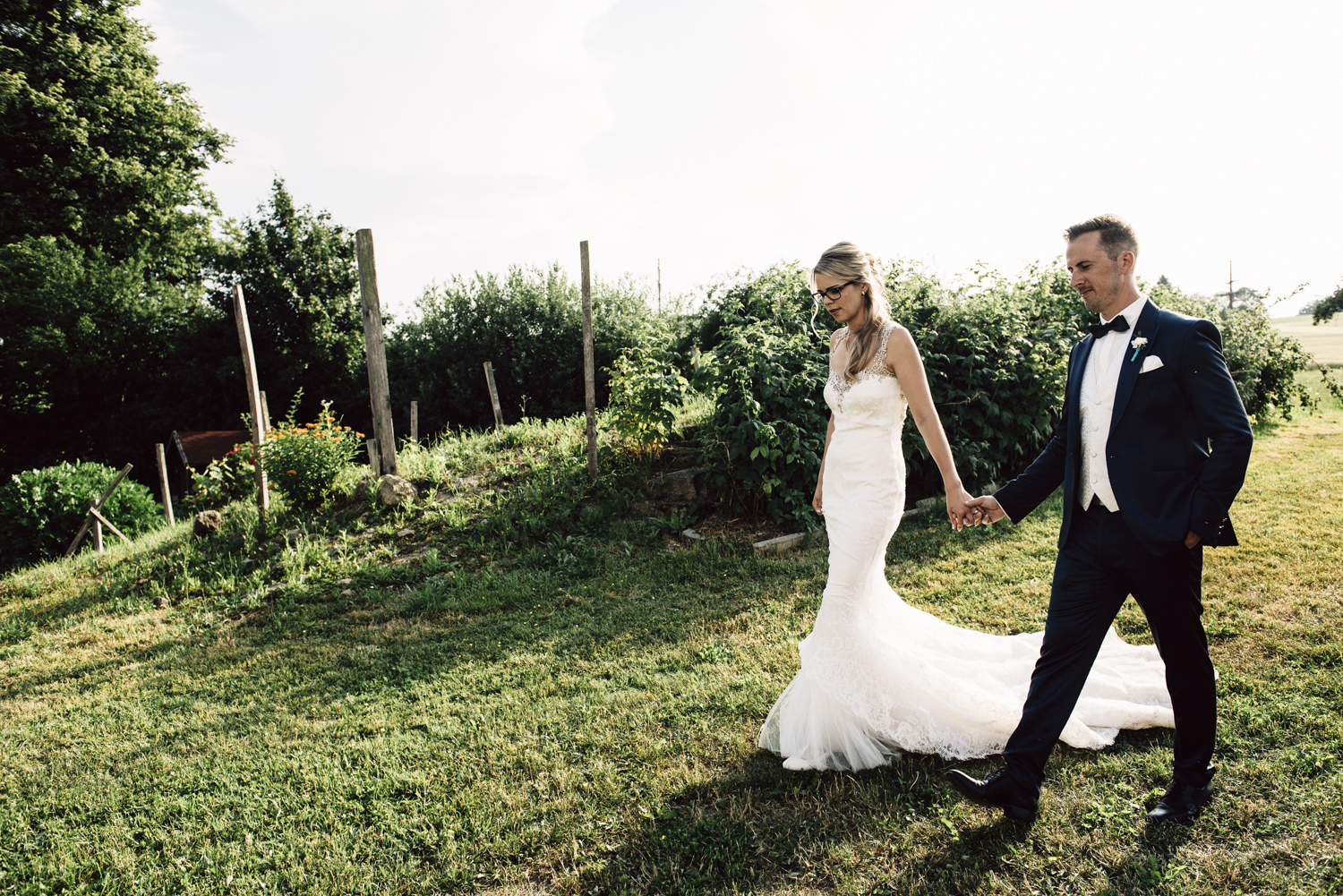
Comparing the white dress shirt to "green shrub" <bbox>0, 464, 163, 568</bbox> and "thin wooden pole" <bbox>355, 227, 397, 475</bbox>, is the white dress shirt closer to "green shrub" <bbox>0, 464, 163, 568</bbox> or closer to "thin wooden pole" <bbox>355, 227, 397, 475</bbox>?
"thin wooden pole" <bbox>355, 227, 397, 475</bbox>

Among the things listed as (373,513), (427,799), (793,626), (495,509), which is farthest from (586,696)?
(373,513)

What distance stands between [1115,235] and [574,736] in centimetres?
333

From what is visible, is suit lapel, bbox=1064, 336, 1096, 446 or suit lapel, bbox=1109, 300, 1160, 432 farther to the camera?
suit lapel, bbox=1064, 336, 1096, 446

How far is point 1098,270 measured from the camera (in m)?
2.63

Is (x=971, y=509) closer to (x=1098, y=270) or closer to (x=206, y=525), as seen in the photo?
(x=1098, y=270)

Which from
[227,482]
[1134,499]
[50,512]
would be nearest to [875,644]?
[1134,499]

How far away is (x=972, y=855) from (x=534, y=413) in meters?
18.5

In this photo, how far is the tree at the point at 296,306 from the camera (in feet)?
80.2

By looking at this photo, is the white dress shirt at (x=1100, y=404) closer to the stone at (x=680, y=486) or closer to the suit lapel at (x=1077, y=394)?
the suit lapel at (x=1077, y=394)

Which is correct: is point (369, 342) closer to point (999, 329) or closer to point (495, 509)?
point (495, 509)

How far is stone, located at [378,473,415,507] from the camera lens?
806 cm

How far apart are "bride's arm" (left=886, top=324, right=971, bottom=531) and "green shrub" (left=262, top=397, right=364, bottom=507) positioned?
23.2 ft

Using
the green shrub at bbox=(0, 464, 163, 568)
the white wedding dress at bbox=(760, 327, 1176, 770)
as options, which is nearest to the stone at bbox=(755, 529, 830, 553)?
the white wedding dress at bbox=(760, 327, 1176, 770)

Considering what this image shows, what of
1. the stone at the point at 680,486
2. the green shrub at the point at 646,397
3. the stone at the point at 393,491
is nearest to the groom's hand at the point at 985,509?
the stone at the point at 680,486
